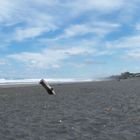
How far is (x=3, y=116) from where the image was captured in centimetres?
1994

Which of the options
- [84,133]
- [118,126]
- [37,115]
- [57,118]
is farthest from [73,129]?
[37,115]

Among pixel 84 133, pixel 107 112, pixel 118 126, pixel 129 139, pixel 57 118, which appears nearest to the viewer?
pixel 129 139

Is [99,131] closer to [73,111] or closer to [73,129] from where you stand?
[73,129]

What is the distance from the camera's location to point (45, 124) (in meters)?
17.1

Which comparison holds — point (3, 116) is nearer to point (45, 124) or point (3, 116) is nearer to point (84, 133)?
point (45, 124)

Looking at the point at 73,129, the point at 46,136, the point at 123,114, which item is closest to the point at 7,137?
the point at 46,136

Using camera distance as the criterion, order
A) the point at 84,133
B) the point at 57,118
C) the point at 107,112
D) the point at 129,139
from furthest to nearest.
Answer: the point at 107,112 → the point at 57,118 → the point at 84,133 → the point at 129,139

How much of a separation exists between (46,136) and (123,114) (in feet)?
19.6

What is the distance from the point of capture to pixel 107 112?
2031cm

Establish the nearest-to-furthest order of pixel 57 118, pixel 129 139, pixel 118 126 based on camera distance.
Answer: pixel 129 139, pixel 118 126, pixel 57 118

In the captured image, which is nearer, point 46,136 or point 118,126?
point 46,136

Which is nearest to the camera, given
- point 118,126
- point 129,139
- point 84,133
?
point 129,139

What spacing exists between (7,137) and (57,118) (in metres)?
4.47

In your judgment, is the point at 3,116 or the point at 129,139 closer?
the point at 129,139
